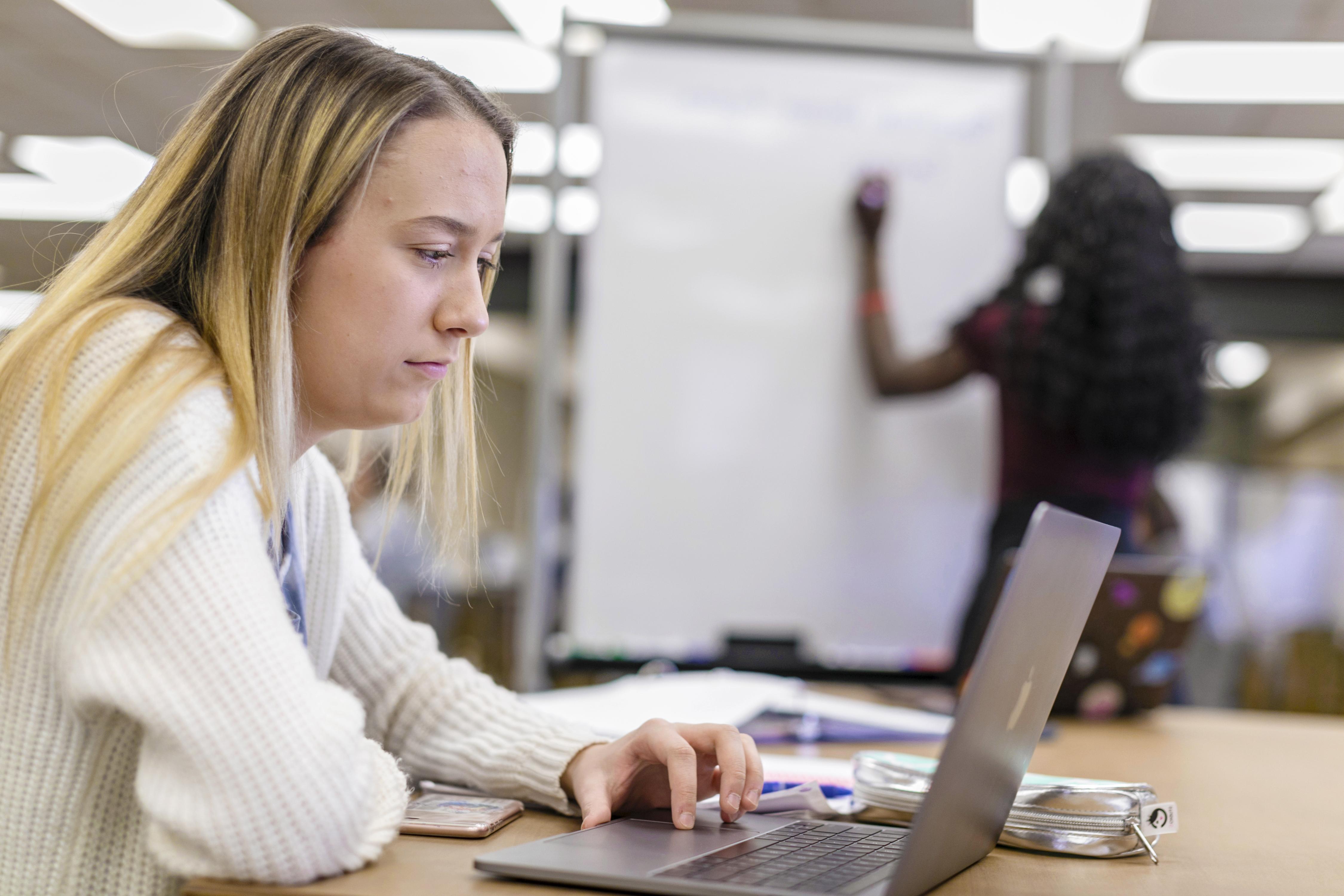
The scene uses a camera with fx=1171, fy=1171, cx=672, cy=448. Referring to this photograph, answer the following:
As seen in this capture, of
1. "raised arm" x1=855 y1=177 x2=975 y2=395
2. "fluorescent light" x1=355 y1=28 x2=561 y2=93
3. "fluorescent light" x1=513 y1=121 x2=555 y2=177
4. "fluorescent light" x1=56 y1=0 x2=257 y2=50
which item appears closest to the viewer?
"raised arm" x1=855 y1=177 x2=975 y2=395

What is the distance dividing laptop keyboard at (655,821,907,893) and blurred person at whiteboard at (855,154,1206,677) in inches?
35.2

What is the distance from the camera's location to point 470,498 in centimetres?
103

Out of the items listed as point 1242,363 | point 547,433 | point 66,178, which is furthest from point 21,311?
point 1242,363

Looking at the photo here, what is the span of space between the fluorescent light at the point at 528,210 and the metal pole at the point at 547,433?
3.16m

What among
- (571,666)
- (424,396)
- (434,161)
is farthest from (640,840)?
(571,666)

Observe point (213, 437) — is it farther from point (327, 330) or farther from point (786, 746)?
point (786, 746)

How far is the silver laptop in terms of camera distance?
55 cm

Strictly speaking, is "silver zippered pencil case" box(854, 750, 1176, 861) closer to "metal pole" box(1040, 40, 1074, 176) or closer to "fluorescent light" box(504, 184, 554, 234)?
"metal pole" box(1040, 40, 1074, 176)

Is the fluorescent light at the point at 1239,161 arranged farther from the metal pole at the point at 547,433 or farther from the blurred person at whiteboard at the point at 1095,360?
the metal pole at the point at 547,433

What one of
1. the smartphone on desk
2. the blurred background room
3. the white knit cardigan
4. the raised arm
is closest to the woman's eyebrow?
the white knit cardigan

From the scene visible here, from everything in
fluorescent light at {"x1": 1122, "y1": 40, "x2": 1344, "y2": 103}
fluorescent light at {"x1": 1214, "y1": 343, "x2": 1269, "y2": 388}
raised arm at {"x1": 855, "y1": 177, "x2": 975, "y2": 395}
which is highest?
fluorescent light at {"x1": 1122, "y1": 40, "x2": 1344, "y2": 103}

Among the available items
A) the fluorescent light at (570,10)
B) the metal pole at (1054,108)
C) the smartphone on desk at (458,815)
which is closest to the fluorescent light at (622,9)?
the fluorescent light at (570,10)

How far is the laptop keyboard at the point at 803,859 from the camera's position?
0.60 metres

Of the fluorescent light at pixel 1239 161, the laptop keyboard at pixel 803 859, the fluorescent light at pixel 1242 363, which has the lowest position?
the laptop keyboard at pixel 803 859
